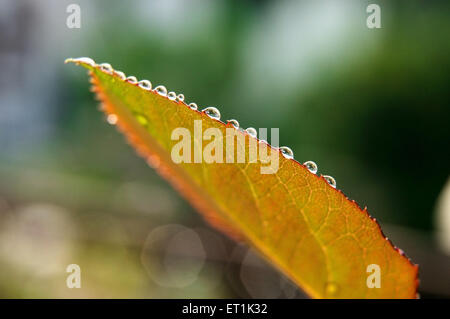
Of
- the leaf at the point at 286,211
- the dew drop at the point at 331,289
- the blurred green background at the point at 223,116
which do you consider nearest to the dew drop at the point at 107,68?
the leaf at the point at 286,211

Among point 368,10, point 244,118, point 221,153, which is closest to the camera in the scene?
point 221,153

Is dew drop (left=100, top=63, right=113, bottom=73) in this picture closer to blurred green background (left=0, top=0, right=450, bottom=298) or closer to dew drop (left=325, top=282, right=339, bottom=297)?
dew drop (left=325, top=282, right=339, bottom=297)

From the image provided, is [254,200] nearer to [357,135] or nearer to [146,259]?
[146,259]

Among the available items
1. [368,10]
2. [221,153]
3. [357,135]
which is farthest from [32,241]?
[368,10]

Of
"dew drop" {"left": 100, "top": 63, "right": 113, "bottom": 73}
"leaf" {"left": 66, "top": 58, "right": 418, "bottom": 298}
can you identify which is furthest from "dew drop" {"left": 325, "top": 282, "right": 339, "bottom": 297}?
"dew drop" {"left": 100, "top": 63, "right": 113, "bottom": 73}

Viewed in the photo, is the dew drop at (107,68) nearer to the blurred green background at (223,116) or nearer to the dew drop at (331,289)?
the dew drop at (331,289)

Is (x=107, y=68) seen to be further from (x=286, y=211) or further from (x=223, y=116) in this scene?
(x=223, y=116)
